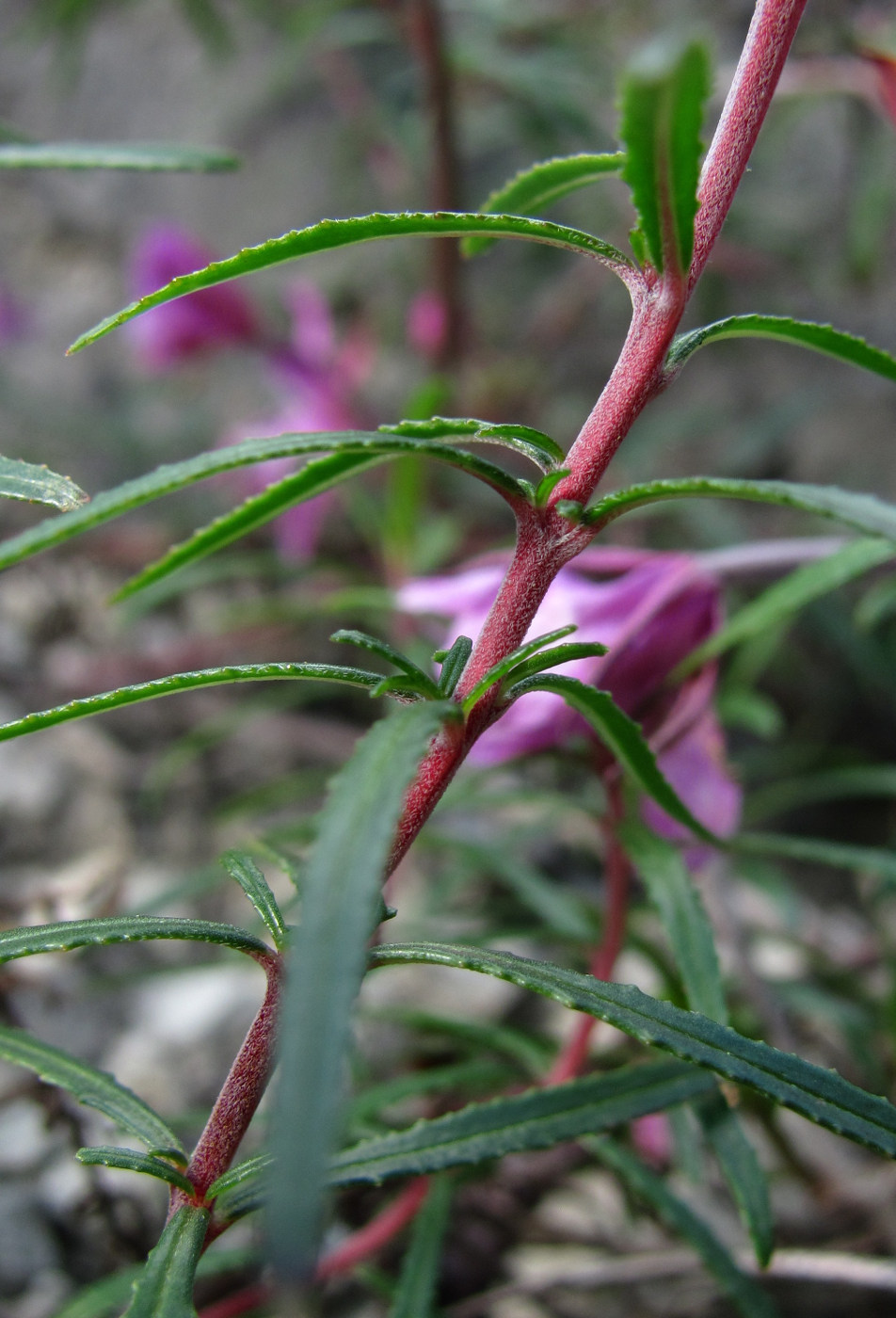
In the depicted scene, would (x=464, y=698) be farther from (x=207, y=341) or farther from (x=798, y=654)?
(x=798, y=654)

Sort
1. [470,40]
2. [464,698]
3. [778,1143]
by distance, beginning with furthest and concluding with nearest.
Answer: [470,40] → [778,1143] → [464,698]

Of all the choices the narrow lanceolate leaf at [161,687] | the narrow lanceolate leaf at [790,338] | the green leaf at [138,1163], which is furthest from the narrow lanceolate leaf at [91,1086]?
the narrow lanceolate leaf at [790,338]

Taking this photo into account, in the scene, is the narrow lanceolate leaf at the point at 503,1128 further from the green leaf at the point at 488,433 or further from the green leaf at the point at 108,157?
the green leaf at the point at 108,157

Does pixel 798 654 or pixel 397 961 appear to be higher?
pixel 798 654

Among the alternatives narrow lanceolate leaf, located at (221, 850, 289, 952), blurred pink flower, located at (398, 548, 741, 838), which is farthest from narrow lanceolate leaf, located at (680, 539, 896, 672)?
narrow lanceolate leaf, located at (221, 850, 289, 952)

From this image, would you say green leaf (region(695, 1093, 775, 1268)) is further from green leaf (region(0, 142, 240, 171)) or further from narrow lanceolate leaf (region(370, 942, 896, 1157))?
green leaf (region(0, 142, 240, 171))

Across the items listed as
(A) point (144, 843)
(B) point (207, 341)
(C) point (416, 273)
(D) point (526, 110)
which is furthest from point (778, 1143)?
(C) point (416, 273)

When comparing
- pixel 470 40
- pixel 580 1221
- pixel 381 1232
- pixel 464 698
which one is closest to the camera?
pixel 464 698

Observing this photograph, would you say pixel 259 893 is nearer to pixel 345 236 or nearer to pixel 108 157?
pixel 345 236

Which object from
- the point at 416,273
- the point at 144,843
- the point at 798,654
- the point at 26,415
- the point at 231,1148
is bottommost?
the point at 231,1148
